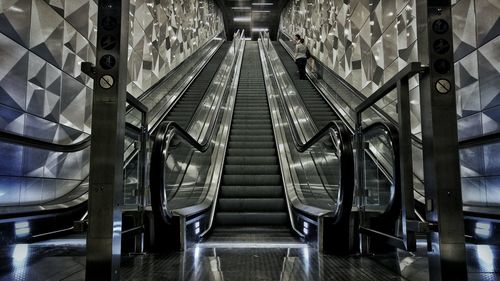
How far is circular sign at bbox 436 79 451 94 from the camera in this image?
6.51 ft

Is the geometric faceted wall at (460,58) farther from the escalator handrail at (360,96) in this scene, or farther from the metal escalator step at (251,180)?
the metal escalator step at (251,180)

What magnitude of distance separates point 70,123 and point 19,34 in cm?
140

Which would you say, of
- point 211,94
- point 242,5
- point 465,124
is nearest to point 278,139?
point 211,94

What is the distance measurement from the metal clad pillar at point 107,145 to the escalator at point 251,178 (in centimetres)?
288

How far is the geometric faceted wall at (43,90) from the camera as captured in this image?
4.06m

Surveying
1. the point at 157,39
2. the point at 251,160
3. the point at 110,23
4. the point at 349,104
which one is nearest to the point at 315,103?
the point at 349,104

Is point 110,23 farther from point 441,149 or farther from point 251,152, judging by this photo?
point 251,152

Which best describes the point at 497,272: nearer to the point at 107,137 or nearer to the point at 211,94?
the point at 107,137

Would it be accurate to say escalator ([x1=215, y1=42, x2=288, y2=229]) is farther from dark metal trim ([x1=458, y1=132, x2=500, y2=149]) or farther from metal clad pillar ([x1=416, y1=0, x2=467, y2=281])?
metal clad pillar ([x1=416, y1=0, x2=467, y2=281])

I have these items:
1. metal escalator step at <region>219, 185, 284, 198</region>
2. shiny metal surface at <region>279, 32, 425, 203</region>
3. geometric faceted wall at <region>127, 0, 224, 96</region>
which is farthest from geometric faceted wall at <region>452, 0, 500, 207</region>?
geometric faceted wall at <region>127, 0, 224, 96</region>

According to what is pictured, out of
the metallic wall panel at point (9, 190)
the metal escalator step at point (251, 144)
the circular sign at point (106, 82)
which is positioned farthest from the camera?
the metal escalator step at point (251, 144)

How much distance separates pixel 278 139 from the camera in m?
7.06

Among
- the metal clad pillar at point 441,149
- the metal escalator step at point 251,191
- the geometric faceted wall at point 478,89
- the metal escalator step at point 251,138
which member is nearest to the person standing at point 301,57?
the metal escalator step at point 251,138

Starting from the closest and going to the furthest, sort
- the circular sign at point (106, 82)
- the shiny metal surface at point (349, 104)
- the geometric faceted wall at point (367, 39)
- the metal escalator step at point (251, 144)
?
the circular sign at point (106, 82) < the shiny metal surface at point (349, 104) < the geometric faceted wall at point (367, 39) < the metal escalator step at point (251, 144)
